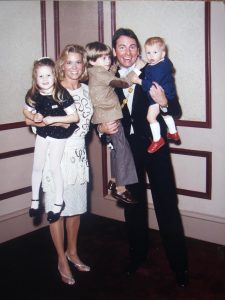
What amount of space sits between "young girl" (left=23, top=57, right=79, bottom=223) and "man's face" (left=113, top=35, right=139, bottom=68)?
0.34 metres

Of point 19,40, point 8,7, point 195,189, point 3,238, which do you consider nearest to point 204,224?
point 195,189

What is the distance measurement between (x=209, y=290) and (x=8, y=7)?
2025mm

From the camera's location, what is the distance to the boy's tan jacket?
204cm

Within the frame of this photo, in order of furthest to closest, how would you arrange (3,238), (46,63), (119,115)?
Result: (3,238)
(119,115)
(46,63)

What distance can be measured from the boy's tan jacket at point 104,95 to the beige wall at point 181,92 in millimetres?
666

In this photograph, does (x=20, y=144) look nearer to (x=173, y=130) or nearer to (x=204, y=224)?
(x=173, y=130)

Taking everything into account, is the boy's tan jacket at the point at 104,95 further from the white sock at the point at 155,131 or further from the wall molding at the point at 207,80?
the wall molding at the point at 207,80

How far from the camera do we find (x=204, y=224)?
263 cm

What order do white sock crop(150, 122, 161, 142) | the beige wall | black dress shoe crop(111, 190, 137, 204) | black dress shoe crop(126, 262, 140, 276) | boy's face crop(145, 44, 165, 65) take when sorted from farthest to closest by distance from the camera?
the beige wall, black dress shoe crop(126, 262, 140, 276), black dress shoe crop(111, 190, 137, 204), white sock crop(150, 122, 161, 142), boy's face crop(145, 44, 165, 65)

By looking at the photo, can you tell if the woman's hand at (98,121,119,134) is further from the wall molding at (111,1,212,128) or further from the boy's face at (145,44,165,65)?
the wall molding at (111,1,212,128)

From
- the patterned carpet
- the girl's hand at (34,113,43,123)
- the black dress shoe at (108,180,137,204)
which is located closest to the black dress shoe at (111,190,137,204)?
the black dress shoe at (108,180,137,204)

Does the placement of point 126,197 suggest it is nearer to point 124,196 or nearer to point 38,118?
point 124,196

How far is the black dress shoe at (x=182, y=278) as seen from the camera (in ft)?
6.98

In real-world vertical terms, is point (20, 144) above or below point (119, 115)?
below
